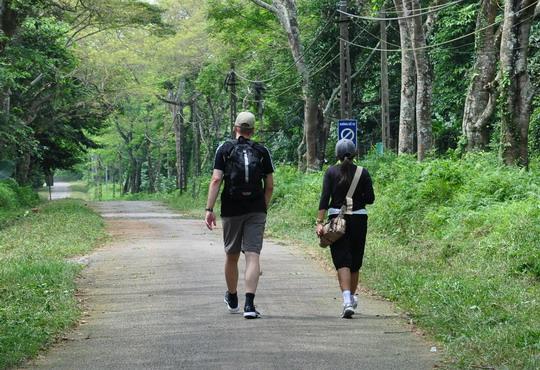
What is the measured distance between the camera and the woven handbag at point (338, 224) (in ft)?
30.3

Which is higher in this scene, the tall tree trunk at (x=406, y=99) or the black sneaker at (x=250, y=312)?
the tall tree trunk at (x=406, y=99)

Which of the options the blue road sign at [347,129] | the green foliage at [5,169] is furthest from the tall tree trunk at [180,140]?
the blue road sign at [347,129]

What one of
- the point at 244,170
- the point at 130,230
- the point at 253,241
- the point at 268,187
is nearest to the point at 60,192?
the point at 130,230

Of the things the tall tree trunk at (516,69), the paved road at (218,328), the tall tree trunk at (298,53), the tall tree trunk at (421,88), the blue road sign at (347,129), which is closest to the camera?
the paved road at (218,328)

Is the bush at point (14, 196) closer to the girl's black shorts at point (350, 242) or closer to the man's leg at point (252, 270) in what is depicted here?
the man's leg at point (252, 270)

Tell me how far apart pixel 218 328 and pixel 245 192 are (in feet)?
4.66

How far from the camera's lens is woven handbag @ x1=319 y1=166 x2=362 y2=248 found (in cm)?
923

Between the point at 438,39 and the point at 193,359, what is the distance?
28.9 meters

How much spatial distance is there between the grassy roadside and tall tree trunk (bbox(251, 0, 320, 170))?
44.0 ft

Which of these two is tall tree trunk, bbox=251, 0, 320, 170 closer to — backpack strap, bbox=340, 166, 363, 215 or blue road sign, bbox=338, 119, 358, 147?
blue road sign, bbox=338, 119, 358, 147

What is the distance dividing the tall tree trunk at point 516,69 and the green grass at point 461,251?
0.94m

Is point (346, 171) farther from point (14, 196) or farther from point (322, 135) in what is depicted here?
point (322, 135)

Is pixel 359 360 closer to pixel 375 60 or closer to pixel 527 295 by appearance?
pixel 527 295

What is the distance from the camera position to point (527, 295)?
9.80m
